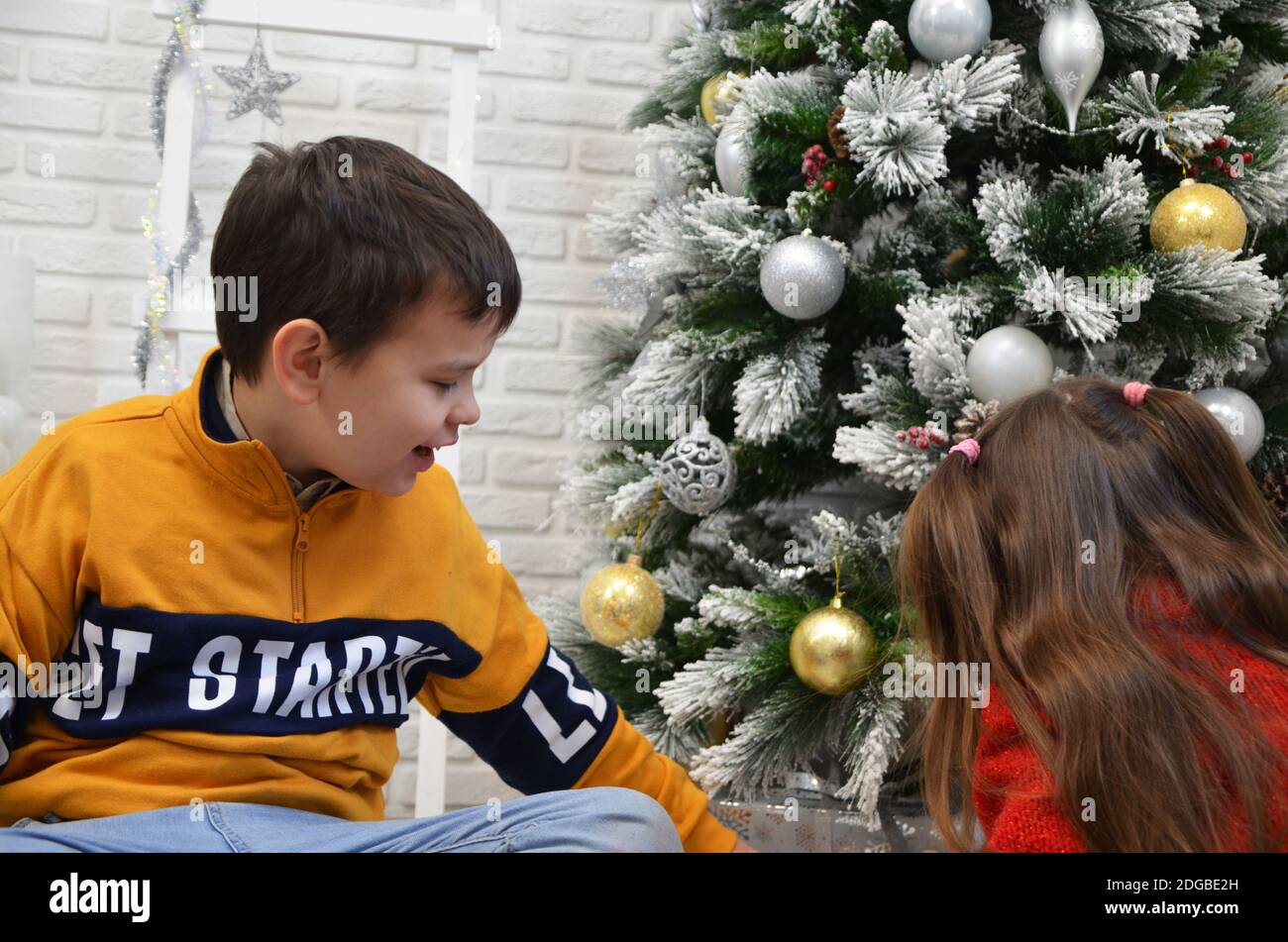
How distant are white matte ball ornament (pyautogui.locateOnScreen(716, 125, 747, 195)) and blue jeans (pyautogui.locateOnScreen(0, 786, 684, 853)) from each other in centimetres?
71

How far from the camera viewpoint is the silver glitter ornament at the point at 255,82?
163cm

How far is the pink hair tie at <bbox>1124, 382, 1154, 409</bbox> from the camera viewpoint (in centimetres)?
97

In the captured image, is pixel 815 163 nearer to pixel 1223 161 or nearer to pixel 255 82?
pixel 1223 161

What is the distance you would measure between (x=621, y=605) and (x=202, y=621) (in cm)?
49

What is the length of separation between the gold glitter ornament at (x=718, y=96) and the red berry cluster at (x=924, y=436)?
42 cm

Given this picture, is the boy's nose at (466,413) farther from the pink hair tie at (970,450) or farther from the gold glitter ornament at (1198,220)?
the gold glitter ornament at (1198,220)

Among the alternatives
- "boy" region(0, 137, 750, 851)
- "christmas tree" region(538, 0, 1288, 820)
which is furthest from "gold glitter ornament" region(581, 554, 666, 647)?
"boy" region(0, 137, 750, 851)

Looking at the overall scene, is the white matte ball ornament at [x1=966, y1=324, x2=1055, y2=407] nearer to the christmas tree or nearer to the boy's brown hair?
the christmas tree

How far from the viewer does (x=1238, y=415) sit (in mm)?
1159

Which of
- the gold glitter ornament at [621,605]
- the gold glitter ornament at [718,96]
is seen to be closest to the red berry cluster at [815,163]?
the gold glitter ornament at [718,96]
